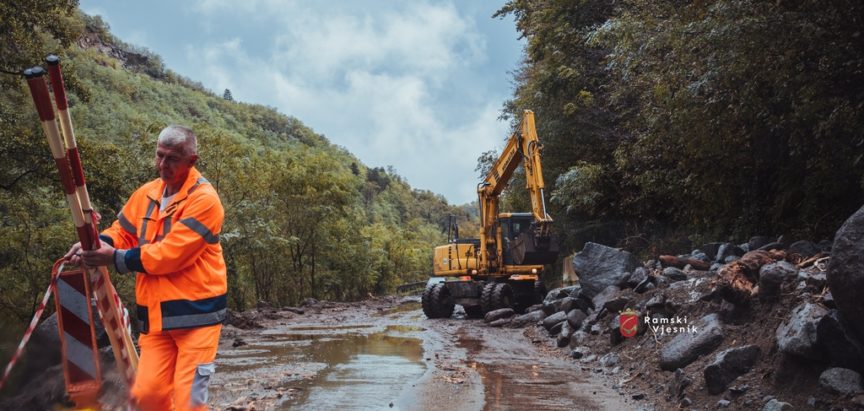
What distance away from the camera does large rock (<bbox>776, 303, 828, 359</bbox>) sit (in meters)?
5.04

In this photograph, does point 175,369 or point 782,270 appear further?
point 782,270

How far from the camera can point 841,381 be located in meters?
4.78

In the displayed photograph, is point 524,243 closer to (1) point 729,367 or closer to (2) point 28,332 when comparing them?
(1) point 729,367

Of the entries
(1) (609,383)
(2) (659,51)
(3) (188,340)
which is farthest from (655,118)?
(3) (188,340)

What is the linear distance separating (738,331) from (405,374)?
3.90 meters

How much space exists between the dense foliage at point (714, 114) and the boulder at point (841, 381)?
194 inches

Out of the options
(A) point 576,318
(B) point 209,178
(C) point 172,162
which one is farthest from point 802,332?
(B) point 209,178

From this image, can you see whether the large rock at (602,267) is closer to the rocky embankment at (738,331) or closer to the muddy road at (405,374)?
the rocky embankment at (738,331)

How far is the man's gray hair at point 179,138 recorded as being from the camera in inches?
131

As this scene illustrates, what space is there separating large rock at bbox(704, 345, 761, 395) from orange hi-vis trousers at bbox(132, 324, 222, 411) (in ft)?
14.9

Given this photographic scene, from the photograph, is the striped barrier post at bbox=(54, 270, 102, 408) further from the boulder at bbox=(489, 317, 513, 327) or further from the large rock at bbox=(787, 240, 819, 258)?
the boulder at bbox=(489, 317, 513, 327)

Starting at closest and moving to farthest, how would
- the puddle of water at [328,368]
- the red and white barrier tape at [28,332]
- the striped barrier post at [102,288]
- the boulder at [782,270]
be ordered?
the red and white barrier tape at [28,332] < the striped barrier post at [102,288] < the boulder at [782,270] < the puddle of water at [328,368]

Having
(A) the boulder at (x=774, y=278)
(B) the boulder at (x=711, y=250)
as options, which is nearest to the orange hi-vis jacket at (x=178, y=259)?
(A) the boulder at (x=774, y=278)

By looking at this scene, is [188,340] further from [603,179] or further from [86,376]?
[603,179]
